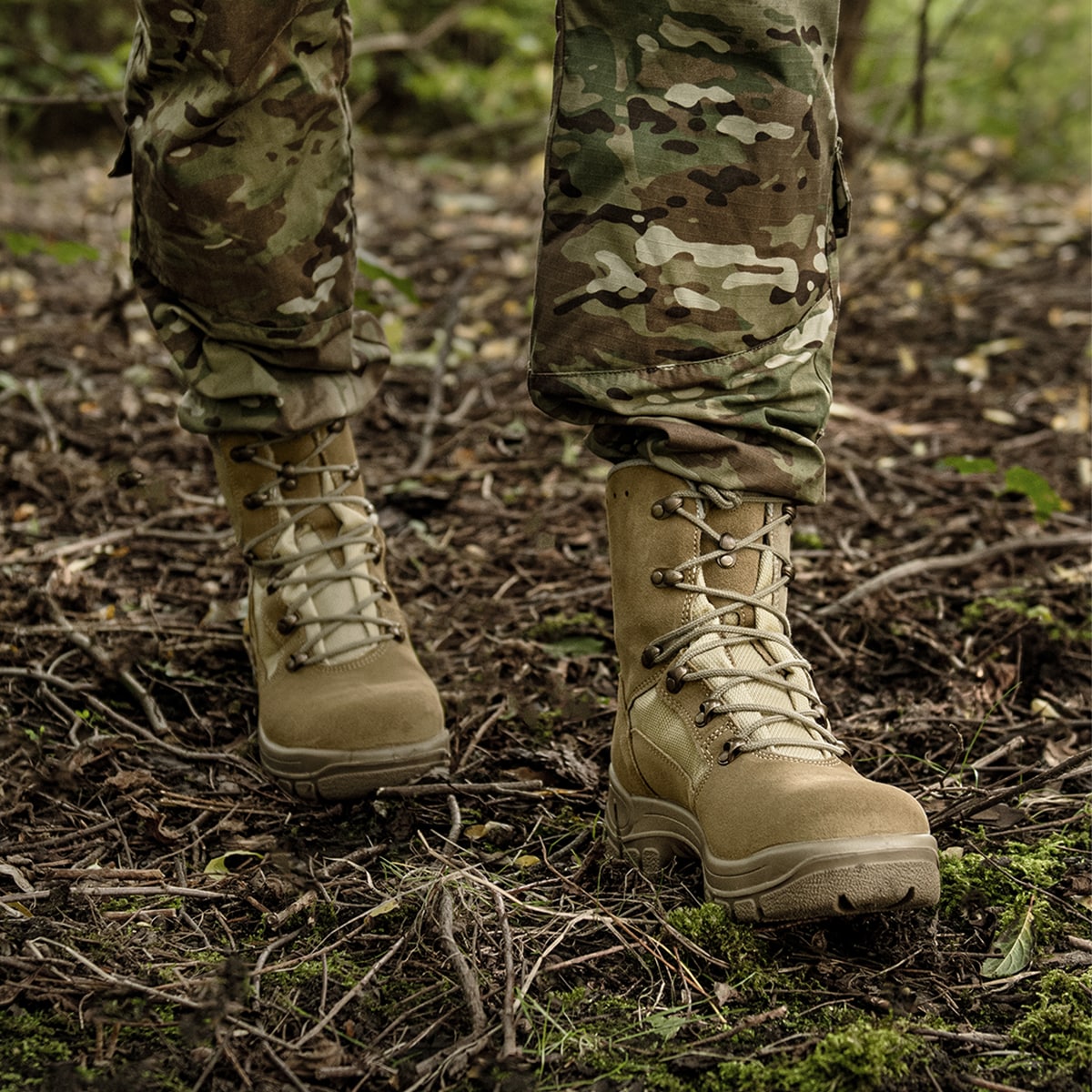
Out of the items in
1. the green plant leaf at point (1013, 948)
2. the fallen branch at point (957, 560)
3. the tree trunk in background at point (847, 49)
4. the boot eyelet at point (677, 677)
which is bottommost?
the fallen branch at point (957, 560)

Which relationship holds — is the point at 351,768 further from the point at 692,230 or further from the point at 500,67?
the point at 500,67

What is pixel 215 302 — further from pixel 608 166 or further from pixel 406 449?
pixel 406 449

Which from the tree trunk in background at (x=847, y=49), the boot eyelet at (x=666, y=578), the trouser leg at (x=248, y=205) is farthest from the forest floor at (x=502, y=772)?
the tree trunk in background at (x=847, y=49)

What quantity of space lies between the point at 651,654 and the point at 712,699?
0.32ft

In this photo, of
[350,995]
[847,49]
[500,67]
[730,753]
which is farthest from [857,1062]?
[500,67]

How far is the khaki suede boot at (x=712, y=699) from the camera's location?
1.23 metres

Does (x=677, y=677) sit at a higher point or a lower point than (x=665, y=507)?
lower

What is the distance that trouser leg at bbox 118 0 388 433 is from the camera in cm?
144

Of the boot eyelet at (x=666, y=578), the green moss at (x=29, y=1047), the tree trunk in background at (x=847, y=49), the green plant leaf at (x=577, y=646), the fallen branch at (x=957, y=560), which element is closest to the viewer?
the green moss at (x=29, y=1047)

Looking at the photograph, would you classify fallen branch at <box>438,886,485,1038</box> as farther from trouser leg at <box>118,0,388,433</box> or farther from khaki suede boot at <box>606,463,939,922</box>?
trouser leg at <box>118,0,388,433</box>

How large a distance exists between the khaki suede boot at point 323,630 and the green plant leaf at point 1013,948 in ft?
2.40

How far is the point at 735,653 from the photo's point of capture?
1.37 metres

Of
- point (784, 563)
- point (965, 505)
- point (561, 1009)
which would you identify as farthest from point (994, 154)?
point (561, 1009)

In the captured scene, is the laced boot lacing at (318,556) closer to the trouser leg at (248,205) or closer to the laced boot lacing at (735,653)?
the trouser leg at (248,205)
